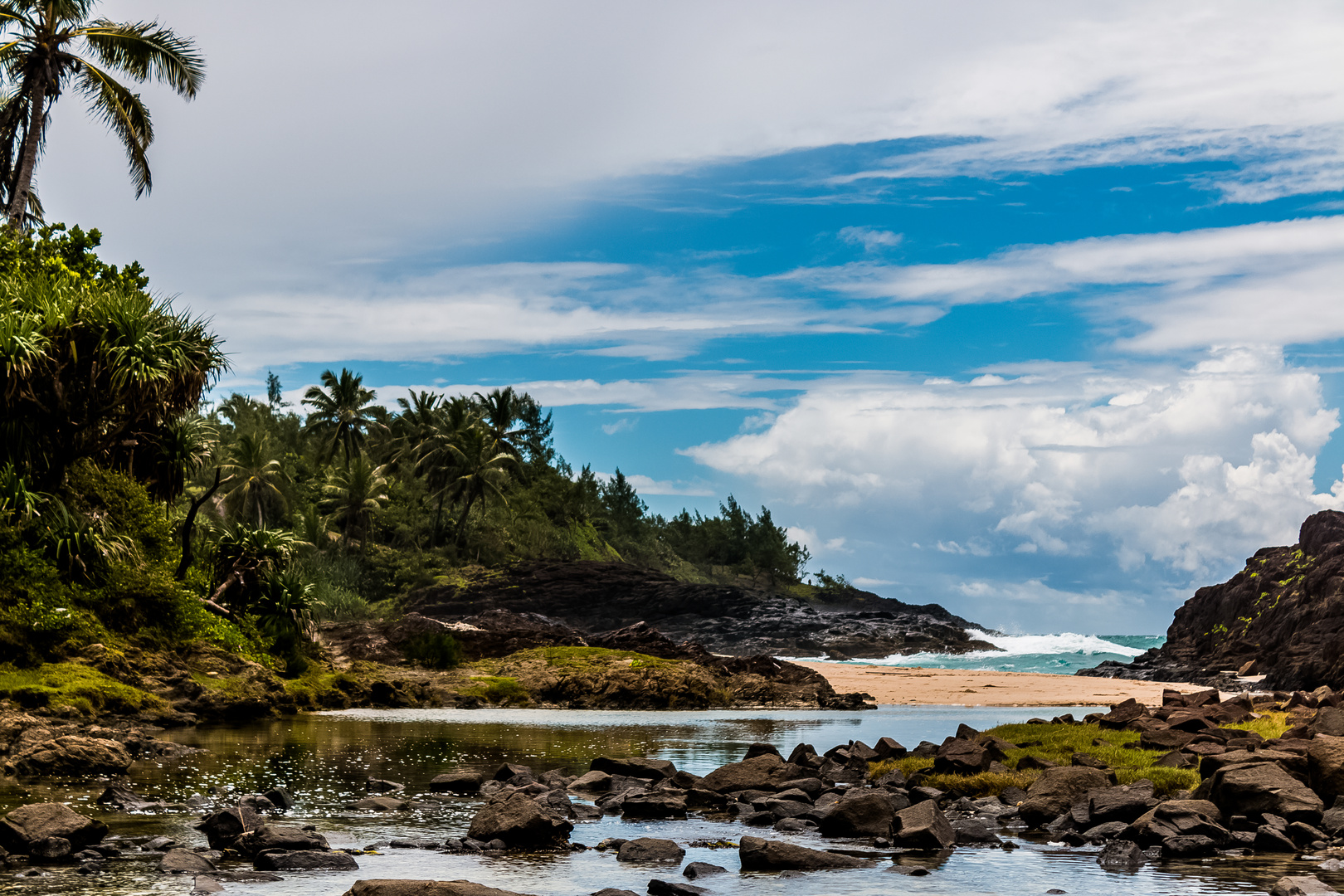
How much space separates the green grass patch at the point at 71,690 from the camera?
21016 mm

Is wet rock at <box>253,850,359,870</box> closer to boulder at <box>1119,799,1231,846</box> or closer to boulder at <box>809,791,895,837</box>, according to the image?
boulder at <box>809,791,895,837</box>

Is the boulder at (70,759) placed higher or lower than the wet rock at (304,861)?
lower

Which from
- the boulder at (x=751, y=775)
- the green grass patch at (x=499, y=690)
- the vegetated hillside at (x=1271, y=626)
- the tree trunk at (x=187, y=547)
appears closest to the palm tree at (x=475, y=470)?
the vegetated hillside at (x=1271, y=626)

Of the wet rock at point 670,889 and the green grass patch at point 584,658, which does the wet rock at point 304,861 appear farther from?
the green grass patch at point 584,658

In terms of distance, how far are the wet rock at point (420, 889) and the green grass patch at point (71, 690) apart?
49.5ft

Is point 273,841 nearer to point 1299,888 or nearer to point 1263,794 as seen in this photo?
point 1299,888

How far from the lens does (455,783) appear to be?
17.0 meters

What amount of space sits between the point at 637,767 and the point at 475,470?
73823mm

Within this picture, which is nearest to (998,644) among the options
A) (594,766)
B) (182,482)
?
(182,482)

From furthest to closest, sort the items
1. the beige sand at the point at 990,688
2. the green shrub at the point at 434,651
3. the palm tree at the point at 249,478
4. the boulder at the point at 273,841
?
the palm tree at the point at 249,478, the beige sand at the point at 990,688, the green shrub at the point at 434,651, the boulder at the point at 273,841

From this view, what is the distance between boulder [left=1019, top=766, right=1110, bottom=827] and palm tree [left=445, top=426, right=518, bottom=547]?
250 feet

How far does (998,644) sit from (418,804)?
296 ft

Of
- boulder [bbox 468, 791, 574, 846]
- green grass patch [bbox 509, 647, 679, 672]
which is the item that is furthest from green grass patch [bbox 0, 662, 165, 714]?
green grass patch [bbox 509, 647, 679, 672]

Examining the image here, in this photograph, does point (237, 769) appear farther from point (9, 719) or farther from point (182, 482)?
point (182, 482)
